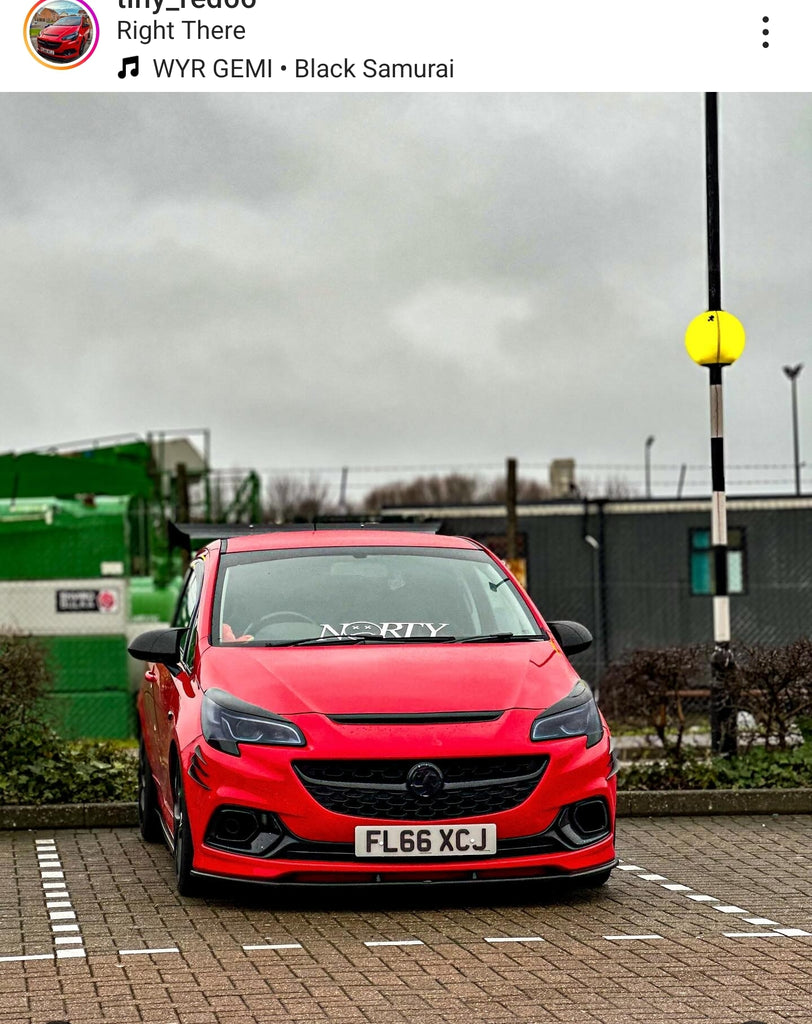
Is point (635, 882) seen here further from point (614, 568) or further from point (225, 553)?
point (614, 568)

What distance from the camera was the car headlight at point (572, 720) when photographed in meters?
7.07

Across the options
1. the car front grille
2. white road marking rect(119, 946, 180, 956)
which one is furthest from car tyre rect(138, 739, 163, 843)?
white road marking rect(119, 946, 180, 956)

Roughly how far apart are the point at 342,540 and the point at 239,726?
1945mm

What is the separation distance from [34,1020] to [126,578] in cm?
1531

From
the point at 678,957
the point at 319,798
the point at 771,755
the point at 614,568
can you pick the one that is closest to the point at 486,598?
the point at 319,798

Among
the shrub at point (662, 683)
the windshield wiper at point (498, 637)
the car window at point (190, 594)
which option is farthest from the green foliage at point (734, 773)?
the car window at point (190, 594)

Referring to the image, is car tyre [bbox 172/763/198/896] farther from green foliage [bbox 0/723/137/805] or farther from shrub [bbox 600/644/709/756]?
shrub [bbox 600/644/709/756]

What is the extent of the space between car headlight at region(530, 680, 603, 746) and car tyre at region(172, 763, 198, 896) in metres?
1.61

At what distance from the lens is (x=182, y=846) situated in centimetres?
739

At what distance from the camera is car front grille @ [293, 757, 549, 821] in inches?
268

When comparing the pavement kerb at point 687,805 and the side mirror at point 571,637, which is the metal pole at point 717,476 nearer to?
the pavement kerb at point 687,805

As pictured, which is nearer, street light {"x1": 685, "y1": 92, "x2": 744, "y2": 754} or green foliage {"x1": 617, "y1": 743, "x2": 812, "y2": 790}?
green foliage {"x1": 617, "y1": 743, "x2": 812, "y2": 790}
